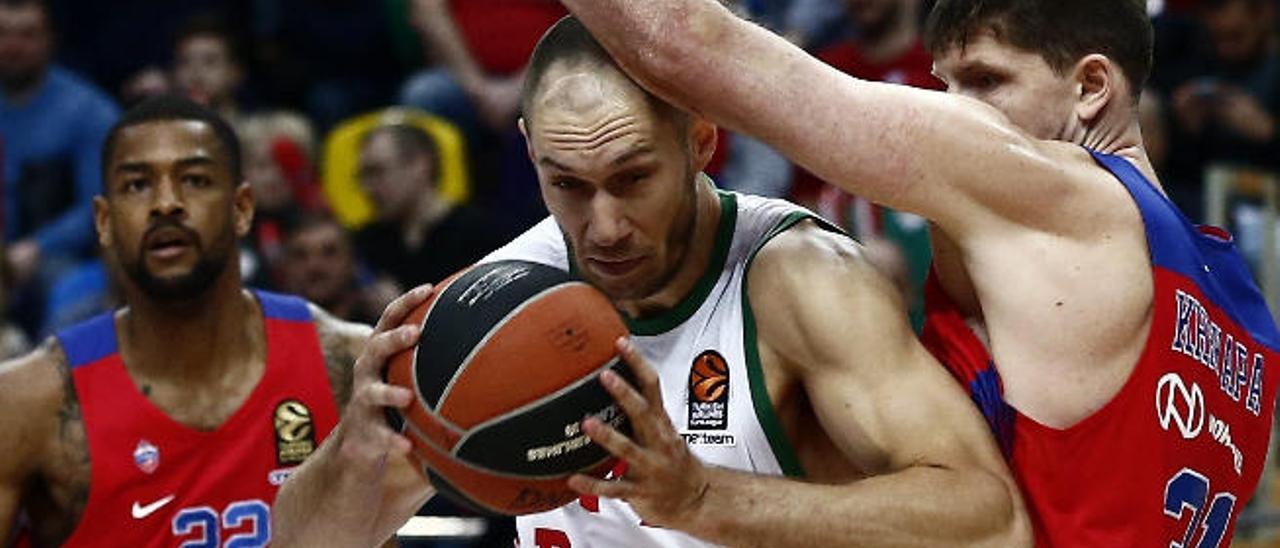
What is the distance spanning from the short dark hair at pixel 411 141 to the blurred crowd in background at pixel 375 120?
1 centimetres

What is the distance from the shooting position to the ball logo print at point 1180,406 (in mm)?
3500

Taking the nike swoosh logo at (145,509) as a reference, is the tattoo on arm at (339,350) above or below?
above

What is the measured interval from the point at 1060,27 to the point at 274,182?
17.8 feet

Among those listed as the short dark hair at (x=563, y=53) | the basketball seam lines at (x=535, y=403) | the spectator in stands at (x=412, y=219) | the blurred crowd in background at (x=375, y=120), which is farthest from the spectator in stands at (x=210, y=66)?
the basketball seam lines at (x=535, y=403)

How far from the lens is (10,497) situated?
496 centimetres

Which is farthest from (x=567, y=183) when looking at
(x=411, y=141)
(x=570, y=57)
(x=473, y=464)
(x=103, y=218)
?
(x=411, y=141)

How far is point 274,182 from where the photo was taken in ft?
28.2

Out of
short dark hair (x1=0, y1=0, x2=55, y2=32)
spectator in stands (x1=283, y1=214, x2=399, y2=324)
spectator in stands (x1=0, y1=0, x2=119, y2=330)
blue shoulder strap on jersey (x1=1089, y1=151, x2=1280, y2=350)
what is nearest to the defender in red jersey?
spectator in stands (x1=283, y1=214, x2=399, y2=324)

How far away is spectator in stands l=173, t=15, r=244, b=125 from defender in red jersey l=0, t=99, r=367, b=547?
12.4 feet

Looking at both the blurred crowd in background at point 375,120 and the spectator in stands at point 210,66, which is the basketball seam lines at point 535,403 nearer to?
the blurred crowd in background at point 375,120

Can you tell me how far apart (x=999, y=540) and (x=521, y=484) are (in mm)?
841

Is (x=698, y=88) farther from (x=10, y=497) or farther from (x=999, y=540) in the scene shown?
(x=10, y=497)

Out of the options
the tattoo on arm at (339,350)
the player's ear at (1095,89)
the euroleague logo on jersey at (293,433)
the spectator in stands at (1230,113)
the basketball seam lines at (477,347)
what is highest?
the player's ear at (1095,89)

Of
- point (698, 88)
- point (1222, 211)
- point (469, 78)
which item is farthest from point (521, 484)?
point (469, 78)
